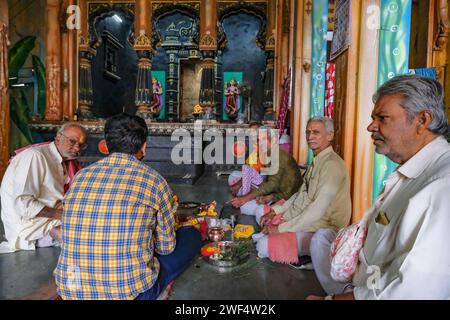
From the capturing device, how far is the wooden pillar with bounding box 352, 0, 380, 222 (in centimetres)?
223

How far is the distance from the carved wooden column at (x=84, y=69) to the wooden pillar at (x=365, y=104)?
841 centimetres

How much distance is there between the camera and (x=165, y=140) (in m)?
7.20

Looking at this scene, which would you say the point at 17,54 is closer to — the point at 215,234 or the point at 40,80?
the point at 40,80

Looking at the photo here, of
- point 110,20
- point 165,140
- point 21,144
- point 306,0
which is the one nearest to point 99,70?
point 110,20

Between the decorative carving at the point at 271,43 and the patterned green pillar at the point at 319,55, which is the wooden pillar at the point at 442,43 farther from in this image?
the decorative carving at the point at 271,43

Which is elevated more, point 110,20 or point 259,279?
point 110,20

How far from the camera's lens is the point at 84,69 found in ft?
30.1

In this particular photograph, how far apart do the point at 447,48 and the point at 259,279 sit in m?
5.16

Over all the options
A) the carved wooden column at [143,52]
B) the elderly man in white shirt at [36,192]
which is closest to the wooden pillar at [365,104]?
the elderly man in white shirt at [36,192]

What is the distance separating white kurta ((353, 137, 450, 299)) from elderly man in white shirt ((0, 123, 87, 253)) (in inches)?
96.4

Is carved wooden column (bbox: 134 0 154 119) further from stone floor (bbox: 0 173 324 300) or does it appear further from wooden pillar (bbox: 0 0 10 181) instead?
stone floor (bbox: 0 173 324 300)

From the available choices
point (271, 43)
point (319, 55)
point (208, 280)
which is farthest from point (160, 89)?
point (208, 280)

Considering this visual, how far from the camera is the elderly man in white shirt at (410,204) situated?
964mm
